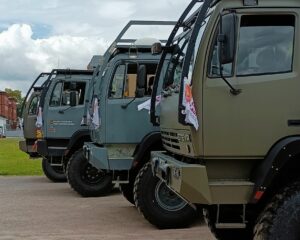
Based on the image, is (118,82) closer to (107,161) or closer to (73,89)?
(107,161)

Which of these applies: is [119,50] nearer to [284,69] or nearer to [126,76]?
[126,76]

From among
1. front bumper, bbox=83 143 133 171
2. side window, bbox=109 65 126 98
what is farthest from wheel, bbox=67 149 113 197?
side window, bbox=109 65 126 98

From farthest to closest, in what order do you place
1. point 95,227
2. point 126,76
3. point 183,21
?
1. point 126,76
2. point 95,227
3. point 183,21

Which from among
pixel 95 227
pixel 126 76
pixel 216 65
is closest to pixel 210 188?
pixel 216 65

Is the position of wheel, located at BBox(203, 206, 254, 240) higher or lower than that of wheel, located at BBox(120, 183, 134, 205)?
higher

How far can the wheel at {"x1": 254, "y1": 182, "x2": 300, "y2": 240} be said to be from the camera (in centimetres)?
519

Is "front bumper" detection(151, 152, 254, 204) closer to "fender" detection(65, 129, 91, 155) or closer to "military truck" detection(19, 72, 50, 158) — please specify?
"fender" detection(65, 129, 91, 155)

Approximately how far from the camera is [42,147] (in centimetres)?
1475

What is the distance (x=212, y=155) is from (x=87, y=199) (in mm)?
7205

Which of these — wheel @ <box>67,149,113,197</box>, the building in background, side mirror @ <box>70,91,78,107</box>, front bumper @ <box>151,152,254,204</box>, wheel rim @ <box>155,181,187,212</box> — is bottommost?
the building in background

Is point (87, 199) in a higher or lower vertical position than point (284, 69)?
lower

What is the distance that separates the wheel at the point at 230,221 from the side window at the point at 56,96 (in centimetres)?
907

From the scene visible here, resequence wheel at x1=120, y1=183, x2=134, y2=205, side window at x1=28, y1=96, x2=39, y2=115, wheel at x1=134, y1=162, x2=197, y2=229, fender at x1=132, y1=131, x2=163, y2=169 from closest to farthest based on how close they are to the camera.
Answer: wheel at x1=134, y1=162, x2=197, y2=229 → fender at x1=132, y1=131, x2=163, y2=169 → wheel at x1=120, y1=183, x2=134, y2=205 → side window at x1=28, y1=96, x2=39, y2=115

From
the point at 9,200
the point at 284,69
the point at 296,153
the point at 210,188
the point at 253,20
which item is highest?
the point at 253,20
